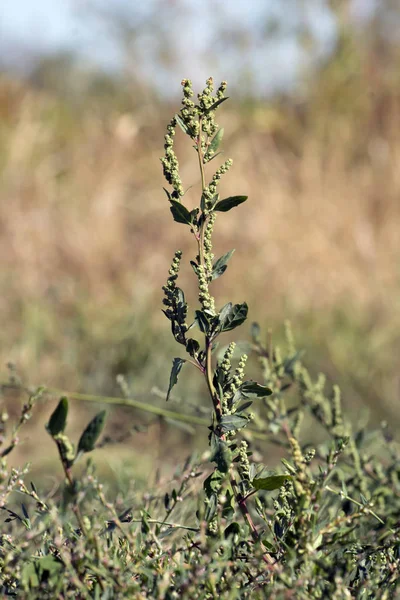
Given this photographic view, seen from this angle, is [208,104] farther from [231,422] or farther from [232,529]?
[232,529]

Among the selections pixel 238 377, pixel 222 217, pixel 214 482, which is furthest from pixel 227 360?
pixel 222 217

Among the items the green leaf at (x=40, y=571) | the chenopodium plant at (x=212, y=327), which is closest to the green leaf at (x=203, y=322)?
the chenopodium plant at (x=212, y=327)

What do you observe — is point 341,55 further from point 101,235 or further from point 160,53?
point 101,235

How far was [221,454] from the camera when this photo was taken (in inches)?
29.1

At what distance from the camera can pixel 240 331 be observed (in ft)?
11.6

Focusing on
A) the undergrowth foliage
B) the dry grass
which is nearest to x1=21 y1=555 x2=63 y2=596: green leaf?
the undergrowth foliage

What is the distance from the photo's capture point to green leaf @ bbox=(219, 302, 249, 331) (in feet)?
2.57

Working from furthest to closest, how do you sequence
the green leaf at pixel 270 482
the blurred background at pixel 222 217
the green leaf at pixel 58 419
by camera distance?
the blurred background at pixel 222 217
the green leaf at pixel 270 482
the green leaf at pixel 58 419

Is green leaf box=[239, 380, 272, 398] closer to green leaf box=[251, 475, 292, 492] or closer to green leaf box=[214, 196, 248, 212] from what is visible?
green leaf box=[251, 475, 292, 492]

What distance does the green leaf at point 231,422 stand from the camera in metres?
0.74

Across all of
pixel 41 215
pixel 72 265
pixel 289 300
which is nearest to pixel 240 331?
pixel 289 300

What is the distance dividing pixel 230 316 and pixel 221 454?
0.49 feet

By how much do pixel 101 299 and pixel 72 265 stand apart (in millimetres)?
480

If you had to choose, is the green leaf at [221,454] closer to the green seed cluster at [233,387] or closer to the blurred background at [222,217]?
the green seed cluster at [233,387]
